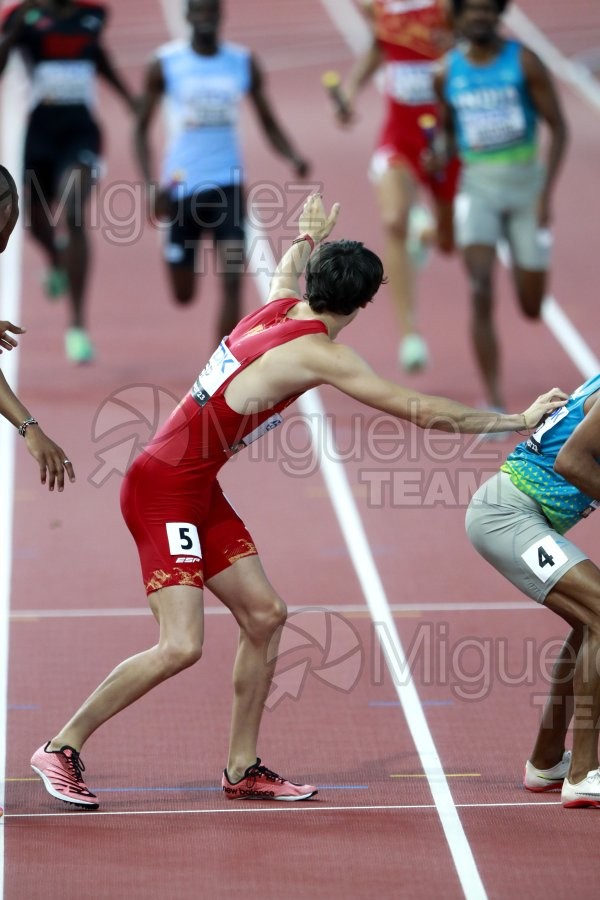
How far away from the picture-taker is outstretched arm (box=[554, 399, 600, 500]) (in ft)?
17.1

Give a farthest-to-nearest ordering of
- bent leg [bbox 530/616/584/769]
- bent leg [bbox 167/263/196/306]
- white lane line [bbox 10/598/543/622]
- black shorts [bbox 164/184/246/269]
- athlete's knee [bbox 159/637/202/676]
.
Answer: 1. bent leg [bbox 167/263/196/306]
2. black shorts [bbox 164/184/246/269]
3. white lane line [bbox 10/598/543/622]
4. bent leg [bbox 530/616/584/769]
5. athlete's knee [bbox 159/637/202/676]

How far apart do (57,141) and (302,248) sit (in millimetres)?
6036

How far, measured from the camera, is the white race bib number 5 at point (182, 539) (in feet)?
18.1

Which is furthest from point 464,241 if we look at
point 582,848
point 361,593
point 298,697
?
point 582,848

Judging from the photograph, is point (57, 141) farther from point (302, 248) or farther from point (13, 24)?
point (302, 248)

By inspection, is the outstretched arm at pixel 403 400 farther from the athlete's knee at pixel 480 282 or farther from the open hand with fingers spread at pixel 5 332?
the athlete's knee at pixel 480 282

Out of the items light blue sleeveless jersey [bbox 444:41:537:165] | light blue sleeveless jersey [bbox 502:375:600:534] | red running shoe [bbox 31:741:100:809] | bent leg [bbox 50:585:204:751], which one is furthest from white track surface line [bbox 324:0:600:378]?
red running shoe [bbox 31:741:100:809]

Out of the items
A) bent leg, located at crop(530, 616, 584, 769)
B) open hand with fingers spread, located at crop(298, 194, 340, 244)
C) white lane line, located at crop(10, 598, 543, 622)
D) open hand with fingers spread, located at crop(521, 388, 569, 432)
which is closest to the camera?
open hand with fingers spread, located at crop(521, 388, 569, 432)

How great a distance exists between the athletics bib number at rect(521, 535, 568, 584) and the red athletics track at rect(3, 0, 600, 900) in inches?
32.6

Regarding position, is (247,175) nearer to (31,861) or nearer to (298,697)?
(298,697)

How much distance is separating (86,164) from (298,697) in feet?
18.7

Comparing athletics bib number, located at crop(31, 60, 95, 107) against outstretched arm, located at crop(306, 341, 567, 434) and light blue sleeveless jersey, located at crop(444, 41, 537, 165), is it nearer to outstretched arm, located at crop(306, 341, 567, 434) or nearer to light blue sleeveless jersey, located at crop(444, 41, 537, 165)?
light blue sleeveless jersey, located at crop(444, 41, 537, 165)

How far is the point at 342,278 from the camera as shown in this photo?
536 cm

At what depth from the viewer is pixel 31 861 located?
521 centimetres
